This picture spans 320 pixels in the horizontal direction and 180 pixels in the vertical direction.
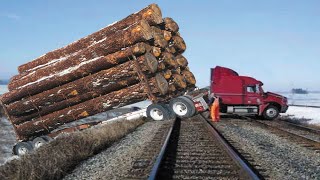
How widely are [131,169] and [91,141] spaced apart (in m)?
3.54

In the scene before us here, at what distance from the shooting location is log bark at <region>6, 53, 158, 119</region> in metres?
15.4

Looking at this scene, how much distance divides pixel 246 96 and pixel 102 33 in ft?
24.5

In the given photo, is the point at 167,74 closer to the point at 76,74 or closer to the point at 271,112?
the point at 76,74

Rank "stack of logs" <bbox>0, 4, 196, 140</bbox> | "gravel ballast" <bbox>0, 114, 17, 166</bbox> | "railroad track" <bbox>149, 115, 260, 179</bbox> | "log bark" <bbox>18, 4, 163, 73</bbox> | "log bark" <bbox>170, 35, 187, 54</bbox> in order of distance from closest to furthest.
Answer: "railroad track" <bbox>149, 115, 260, 179</bbox>, "stack of logs" <bbox>0, 4, 196, 140</bbox>, "log bark" <bbox>18, 4, 163, 73</bbox>, "log bark" <bbox>170, 35, 187, 54</bbox>, "gravel ballast" <bbox>0, 114, 17, 166</bbox>

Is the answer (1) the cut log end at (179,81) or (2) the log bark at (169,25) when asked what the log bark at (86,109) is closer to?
(1) the cut log end at (179,81)

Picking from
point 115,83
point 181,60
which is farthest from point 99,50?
point 181,60

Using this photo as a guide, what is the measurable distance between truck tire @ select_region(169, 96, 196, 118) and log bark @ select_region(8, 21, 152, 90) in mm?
3249

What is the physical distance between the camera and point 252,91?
18047mm

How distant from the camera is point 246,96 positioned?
1805 cm

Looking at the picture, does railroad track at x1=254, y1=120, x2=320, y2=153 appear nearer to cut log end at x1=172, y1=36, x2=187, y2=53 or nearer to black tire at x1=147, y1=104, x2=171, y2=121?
black tire at x1=147, y1=104, x2=171, y2=121

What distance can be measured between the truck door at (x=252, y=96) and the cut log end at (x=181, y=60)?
11.4 ft

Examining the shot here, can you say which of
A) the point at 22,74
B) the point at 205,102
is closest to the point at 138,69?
the point at 205,102

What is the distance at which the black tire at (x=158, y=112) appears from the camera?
53.6 ft

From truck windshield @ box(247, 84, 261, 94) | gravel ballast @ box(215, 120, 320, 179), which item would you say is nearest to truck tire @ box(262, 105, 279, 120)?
truck windshield @ box(247, 84, 261, 94)
